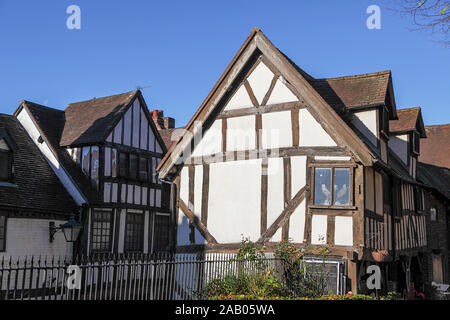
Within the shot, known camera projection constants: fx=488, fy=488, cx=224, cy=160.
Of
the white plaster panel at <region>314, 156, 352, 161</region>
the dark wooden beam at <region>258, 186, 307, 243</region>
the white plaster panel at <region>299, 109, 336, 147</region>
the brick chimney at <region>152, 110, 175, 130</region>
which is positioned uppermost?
the brick chimney at <region>152, 110, 175, 130</region>

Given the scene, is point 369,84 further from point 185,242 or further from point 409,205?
point 185,242

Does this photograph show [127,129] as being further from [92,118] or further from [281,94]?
[281,94]

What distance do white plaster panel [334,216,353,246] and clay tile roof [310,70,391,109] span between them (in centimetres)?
377

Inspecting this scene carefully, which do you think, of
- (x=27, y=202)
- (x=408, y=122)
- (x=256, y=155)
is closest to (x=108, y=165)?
(x=27, y=202)

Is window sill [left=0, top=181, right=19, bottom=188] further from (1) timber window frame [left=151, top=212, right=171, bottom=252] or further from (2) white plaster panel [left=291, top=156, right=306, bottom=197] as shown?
(2) white plaster panel [left=291, top=156, right=306, bottom=197]

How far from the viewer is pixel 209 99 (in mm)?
14805

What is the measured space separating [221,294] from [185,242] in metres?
4.24

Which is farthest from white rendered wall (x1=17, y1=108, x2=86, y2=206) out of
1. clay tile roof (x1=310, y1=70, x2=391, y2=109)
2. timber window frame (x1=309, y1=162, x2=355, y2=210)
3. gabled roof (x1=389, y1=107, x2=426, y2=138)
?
gabled roof (x1=389, y1=107, x2=426, y2=138)

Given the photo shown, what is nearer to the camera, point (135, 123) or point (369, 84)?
point (369, 84)

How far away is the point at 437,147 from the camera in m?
27.1

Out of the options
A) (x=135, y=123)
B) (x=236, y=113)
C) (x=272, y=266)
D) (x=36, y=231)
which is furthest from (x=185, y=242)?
(x=135, y=123)

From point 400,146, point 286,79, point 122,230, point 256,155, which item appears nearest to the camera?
point 286,79

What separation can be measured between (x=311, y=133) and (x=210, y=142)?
3.21m

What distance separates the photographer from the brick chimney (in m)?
30.1
